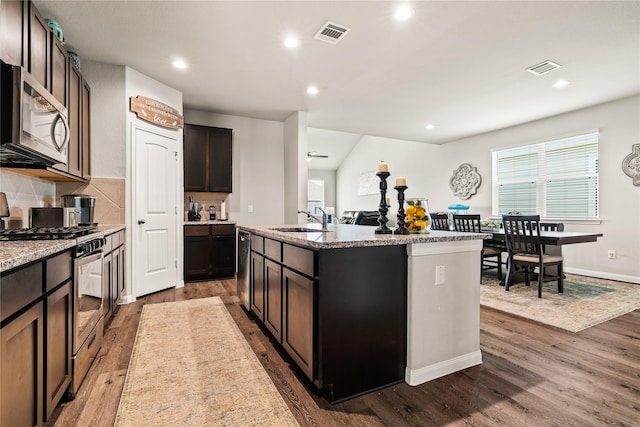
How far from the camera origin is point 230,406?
66.8 inches

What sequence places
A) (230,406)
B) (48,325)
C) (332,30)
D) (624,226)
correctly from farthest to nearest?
(624,226), (332,30), (230,406), (48,325)

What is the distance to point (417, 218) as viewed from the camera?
2148mm

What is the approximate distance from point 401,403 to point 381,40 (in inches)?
119

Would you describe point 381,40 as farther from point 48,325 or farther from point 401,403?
point 48,325

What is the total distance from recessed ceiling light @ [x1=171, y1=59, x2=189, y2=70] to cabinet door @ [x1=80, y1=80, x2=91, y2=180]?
3.01 feet

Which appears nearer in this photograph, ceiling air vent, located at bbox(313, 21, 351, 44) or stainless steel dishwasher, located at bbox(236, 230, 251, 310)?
ceiling air vent, located at bbox(313, 21, 351, 44)

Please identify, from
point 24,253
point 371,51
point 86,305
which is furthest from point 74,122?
point 371,51

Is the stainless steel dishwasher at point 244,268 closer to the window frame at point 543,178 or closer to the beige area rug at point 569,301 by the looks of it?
the beige area rug at point 569,301

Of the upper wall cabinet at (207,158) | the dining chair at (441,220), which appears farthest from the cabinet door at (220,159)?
the dining chair at (441,220)

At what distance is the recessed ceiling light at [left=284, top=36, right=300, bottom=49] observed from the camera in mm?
3016

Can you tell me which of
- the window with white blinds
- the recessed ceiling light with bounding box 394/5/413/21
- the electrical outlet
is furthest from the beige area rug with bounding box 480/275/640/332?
the recessed ceiling light with bounding box 394/5/413/21

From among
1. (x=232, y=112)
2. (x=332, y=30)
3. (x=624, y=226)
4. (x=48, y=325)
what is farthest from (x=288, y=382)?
(x=624, y=226)

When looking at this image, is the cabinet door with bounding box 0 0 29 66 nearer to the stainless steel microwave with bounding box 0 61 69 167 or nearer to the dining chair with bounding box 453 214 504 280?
Result: the stainless steel microwave with bounding box 0 61 69 167

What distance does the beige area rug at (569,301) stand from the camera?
304cm
